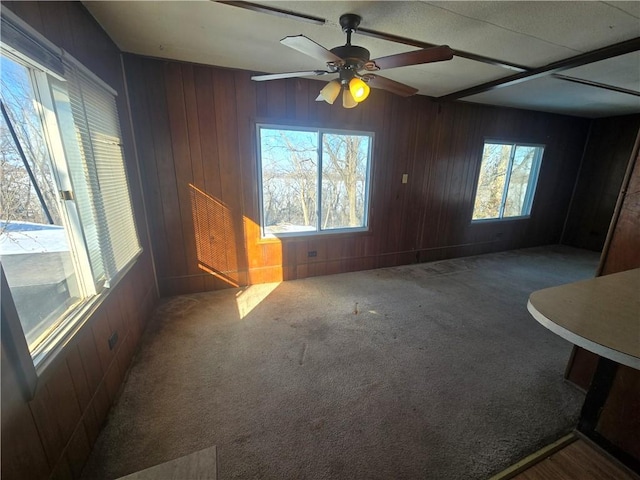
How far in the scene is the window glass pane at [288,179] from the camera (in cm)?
314

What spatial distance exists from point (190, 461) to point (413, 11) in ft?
8.53

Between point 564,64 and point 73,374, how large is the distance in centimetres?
437

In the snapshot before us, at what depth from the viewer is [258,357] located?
2.09m

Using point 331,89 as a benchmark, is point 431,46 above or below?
above

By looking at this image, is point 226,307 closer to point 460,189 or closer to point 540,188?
point 460,189

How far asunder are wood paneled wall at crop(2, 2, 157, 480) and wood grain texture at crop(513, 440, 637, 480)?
208 centimetres

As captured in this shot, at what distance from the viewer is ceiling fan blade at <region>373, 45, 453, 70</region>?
1.44 meters

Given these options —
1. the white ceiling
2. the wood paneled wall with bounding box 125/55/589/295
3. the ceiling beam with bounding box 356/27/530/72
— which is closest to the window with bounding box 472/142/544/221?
the wood paneled wall with bounding box 125/55/589/295

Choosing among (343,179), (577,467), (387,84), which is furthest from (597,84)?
(577,467)

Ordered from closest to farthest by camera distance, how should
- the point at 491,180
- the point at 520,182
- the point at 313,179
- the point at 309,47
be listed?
the point at 309,47
the point at 313,179
the point at 491,180
the point at 520,182

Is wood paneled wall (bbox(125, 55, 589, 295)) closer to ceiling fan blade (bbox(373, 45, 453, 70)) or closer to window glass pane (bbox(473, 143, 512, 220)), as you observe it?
window glass pane (bbox(473, 143, 512, 220))

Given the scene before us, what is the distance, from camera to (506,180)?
4.70 metres

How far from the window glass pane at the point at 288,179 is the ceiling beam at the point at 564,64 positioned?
2144 mm

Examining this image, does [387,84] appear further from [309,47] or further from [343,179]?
[343,179]
